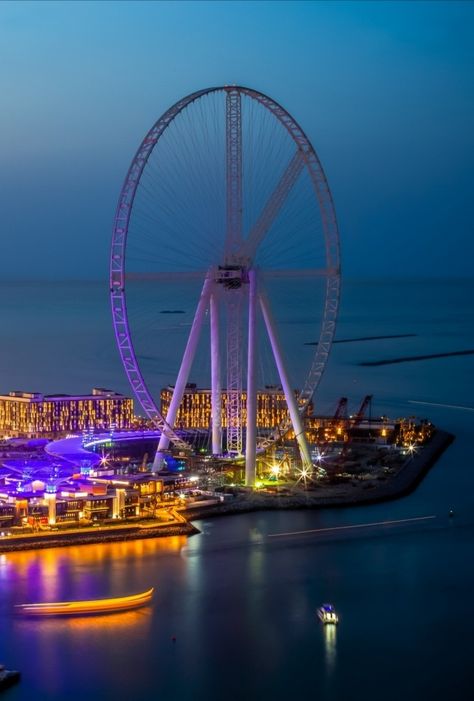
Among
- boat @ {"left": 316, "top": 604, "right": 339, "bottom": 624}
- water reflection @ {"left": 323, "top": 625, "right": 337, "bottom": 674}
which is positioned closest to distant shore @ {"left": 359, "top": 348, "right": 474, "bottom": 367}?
boat @ {"left": 316, "top": 604, "right": 339, "bottom": 624}

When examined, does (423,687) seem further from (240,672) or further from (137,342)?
(137,342)

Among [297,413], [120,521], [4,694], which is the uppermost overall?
[297,413]

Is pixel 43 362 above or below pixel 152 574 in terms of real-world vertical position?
above

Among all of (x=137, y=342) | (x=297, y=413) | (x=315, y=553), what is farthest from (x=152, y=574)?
(x=137, y=342)

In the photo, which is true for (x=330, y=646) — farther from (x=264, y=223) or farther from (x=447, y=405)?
(x=447, y=405)

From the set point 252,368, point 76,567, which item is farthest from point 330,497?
point 76,567

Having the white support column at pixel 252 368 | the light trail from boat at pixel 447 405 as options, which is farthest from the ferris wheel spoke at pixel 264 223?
the light trail from boat at pixel 447 405

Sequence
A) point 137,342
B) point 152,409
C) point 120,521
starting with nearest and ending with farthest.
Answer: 1. point 120,521
2. point 152,409
3. point 137,342

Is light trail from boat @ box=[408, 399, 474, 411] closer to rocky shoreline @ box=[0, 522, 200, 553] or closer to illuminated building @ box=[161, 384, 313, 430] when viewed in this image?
illuminated building @ box=[161, 384, 313, 430]
